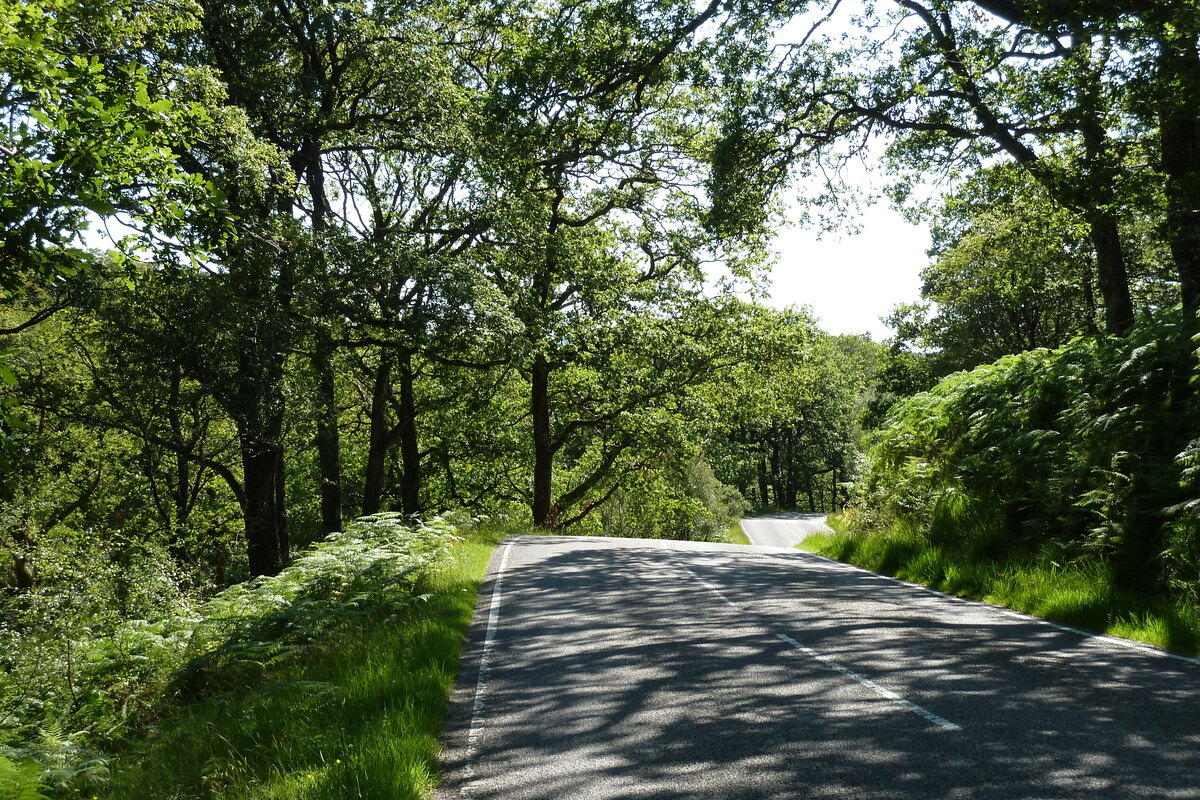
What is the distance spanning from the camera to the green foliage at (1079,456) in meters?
8.84

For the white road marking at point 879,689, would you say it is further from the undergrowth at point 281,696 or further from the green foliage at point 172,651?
the green foliage at point 172,651

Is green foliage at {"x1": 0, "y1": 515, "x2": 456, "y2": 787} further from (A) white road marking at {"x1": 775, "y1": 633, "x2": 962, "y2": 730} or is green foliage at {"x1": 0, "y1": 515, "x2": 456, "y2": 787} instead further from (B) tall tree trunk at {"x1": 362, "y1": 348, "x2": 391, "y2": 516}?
(B) tall tree trunk at {"x1": 362, "y1": 348, "x2": 391, "y2": 516}

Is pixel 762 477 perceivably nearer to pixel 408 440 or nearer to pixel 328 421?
pixel 408 440

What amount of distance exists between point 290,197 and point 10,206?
39.9ft

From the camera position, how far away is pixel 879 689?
6.08 metres

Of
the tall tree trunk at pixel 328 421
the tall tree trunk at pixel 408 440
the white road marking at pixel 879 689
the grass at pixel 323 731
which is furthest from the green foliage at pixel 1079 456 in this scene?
the tall tree trunk at pixel 408 440

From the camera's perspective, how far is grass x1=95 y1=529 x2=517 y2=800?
15.4 feet

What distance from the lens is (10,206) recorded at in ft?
21.9

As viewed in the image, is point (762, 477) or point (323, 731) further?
point (762, 477)

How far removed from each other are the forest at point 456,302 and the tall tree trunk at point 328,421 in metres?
0.13

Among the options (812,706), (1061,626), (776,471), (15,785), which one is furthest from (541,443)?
(776,471)

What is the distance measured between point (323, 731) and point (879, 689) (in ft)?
13.8

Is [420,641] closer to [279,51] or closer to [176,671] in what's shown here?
[176,671]

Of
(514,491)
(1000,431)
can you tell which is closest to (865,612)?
(1000,431)
